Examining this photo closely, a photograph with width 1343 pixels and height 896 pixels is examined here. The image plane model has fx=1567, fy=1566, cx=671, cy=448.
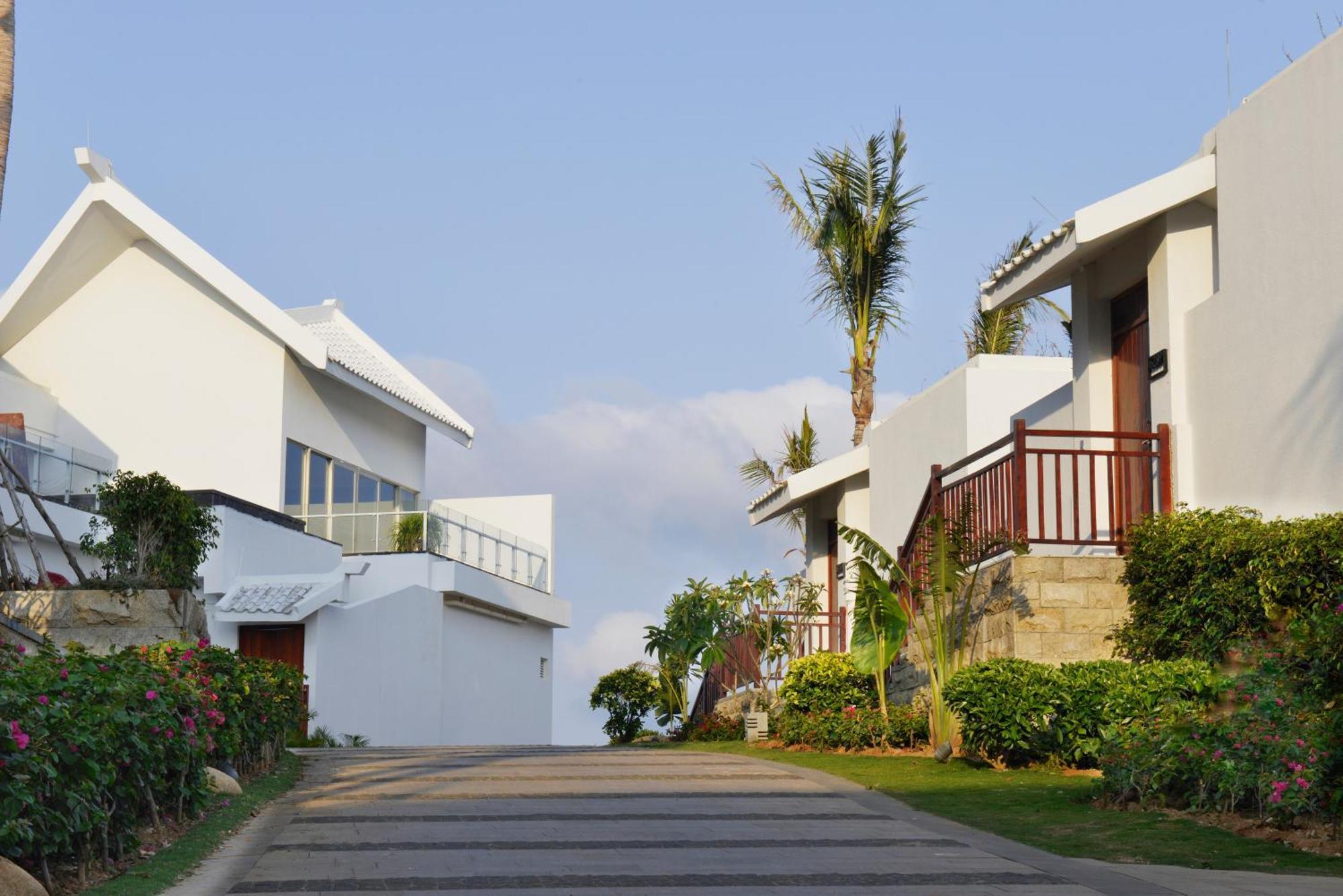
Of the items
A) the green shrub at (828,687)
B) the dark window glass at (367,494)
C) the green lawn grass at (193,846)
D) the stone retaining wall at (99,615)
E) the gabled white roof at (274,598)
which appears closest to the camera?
the green lawn grass at (193,846)

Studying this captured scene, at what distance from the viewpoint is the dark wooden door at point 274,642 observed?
2514 cm

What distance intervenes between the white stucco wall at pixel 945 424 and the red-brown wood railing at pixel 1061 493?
12.0ft

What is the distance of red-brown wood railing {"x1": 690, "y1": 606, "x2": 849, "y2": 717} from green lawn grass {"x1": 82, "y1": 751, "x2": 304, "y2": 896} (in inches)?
342

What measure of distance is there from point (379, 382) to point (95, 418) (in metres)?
5.19

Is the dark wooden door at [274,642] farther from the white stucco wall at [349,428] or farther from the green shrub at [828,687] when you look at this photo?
the green shrub at [828,687]

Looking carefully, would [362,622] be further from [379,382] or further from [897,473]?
[897,473]

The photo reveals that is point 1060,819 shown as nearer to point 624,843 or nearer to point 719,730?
point 624,843

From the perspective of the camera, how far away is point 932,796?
11906 mm

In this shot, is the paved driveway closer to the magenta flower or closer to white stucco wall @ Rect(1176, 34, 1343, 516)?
the magenta flower

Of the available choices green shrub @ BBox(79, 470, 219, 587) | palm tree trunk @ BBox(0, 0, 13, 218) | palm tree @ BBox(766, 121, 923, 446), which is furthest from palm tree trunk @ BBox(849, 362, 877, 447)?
palm tree trunk @ BBox(0, 0, 13, 218)

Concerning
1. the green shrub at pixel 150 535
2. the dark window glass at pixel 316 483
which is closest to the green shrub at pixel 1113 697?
the green shrub at pixel 150 535

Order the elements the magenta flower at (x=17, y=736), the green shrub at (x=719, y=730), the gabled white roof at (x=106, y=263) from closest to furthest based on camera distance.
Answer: the magenta flower at (x=17, y=736), the green shrub at (x=719, y=730), the gabled white roof at (x=106, y=263)

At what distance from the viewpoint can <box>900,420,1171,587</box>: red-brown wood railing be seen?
1462 centimetres

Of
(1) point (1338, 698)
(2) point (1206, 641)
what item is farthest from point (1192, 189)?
(1) point (1338, 698)
